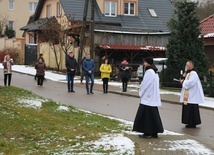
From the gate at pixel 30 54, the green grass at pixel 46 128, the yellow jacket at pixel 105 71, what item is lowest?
the green grass at pixel 46 128

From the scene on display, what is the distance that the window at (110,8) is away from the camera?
155ft

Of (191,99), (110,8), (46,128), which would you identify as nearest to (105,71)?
(191,99)

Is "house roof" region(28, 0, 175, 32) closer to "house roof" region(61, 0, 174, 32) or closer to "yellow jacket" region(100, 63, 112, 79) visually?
"house roof" region(61, 0, 174, 32)

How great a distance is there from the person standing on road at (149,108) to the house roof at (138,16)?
31.1 meters

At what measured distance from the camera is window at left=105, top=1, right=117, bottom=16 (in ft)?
155

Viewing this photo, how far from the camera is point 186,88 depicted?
12.7 meters

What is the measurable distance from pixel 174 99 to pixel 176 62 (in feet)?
20.1

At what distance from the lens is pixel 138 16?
160 ft

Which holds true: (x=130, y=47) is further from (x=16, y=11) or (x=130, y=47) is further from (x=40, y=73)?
(x=16, y=11)

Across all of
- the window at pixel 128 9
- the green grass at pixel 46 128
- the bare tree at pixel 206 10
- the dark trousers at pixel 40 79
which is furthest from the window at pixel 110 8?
the green grass at pixel 46 128

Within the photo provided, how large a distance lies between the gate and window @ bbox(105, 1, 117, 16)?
26.1 feet

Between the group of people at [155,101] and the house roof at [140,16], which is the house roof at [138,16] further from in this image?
the group of people at [155,101]

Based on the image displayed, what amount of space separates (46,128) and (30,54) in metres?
36.7

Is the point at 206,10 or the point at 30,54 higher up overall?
the point at 206,10
